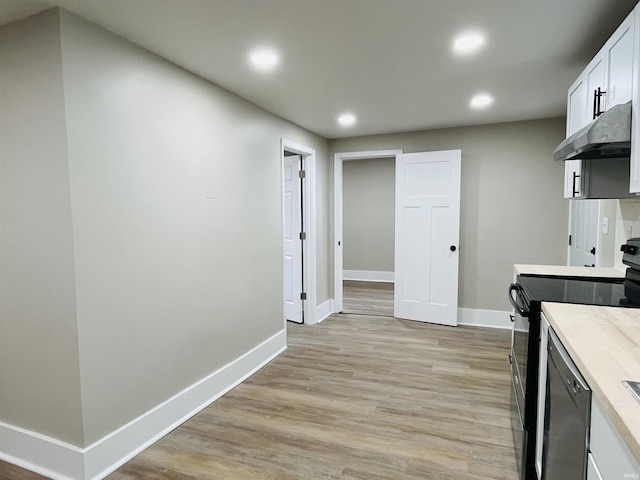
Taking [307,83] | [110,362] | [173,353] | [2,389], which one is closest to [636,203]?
[307,83]

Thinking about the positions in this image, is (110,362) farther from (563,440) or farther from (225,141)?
(563,440)

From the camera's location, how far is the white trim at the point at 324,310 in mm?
4941

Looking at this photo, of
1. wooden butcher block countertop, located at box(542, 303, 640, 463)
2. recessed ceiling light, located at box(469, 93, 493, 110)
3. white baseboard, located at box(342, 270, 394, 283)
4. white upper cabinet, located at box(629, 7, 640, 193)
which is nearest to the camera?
wooden butcher block countertop, located at box(542, 303, 640, 463)

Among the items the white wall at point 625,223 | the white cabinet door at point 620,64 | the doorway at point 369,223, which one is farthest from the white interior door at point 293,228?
the white cabinet door at point 620,64

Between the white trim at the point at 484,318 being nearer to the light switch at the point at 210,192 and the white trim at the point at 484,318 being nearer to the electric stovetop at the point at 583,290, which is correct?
the electric stovetop at the point at 583,290

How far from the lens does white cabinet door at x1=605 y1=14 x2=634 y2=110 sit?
163 centimetres

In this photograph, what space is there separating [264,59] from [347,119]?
1746 mm

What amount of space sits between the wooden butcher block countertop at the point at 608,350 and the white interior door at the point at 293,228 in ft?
10.8

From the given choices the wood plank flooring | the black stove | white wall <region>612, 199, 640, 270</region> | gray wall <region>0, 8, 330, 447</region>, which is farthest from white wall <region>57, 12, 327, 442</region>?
white wall <region>612, 199, 640, 270</region>

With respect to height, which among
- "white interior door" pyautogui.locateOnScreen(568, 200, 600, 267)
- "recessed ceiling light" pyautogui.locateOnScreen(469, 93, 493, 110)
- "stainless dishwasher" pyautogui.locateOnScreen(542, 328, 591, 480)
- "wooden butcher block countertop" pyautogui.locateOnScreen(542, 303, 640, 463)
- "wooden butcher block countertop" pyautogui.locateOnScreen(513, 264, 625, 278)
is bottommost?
"stainless dishwasher" pyautogui.locateOnScreen(542, 328, 591, 480)

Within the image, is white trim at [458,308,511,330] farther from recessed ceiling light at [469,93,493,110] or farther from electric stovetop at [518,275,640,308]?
recessed ceiling light at [469,93,493,110]

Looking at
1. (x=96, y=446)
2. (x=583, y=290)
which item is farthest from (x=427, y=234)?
(x=96, y=446)

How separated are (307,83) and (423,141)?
2.32 meters

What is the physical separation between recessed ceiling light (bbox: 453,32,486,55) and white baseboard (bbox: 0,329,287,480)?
2.92 meters
